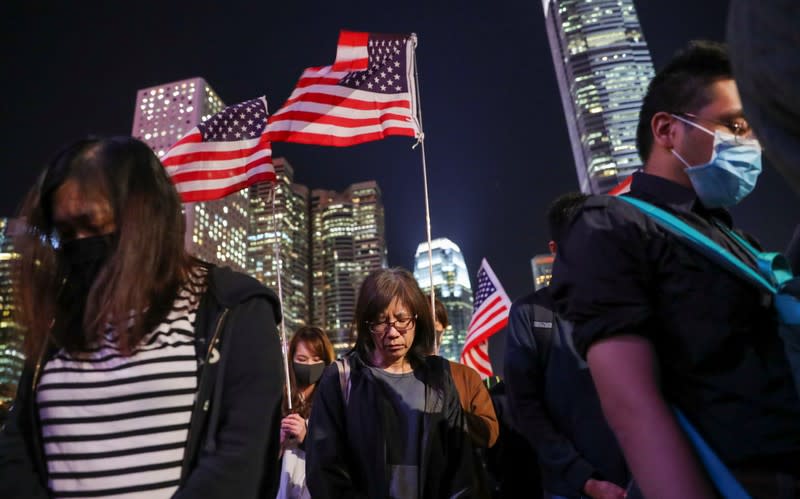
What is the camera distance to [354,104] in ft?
23.2

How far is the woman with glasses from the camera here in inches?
107

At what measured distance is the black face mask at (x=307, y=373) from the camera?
4.81 m

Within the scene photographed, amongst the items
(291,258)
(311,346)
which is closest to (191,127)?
(291,258)

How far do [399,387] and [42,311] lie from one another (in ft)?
6.47

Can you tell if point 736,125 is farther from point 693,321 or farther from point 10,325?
point 10,325

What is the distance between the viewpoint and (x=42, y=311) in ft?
5.49

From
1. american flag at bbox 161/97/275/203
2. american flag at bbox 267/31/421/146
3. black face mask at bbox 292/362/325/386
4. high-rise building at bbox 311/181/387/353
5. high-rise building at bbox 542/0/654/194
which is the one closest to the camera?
black face mask at bbox 292/362/325/386

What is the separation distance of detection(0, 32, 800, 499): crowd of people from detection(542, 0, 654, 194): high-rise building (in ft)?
271

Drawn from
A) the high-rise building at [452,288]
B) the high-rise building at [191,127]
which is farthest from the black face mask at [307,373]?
the high-rise building at [452,288]

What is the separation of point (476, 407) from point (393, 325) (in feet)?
2.84

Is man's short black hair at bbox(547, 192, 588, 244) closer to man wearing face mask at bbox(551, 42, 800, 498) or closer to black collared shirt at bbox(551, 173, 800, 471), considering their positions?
man wearing face mask at bbox(551, 42, 800, 498)

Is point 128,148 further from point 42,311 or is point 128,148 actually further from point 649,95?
point 649,95

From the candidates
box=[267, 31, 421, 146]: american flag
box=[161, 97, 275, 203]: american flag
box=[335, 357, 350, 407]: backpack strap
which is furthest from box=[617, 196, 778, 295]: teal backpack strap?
box=[161, 97, 275, 203]: american flag

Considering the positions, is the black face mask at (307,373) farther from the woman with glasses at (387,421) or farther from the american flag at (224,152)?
the american flag at (224,152)
